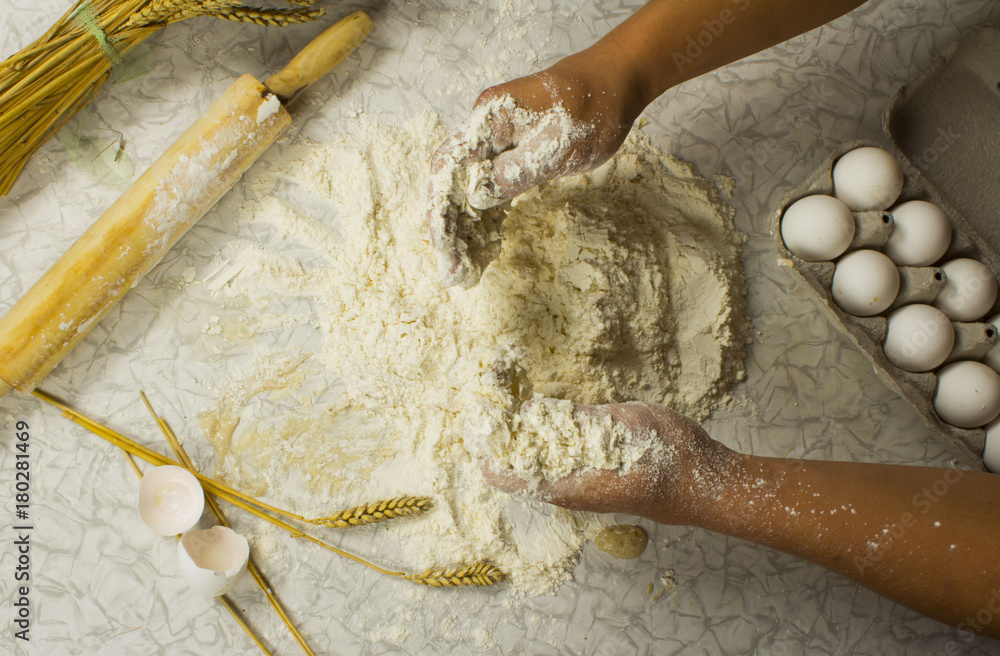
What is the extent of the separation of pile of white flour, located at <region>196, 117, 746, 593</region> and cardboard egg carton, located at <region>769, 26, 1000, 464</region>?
18 centimetres

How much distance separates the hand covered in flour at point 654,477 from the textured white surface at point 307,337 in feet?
0.89

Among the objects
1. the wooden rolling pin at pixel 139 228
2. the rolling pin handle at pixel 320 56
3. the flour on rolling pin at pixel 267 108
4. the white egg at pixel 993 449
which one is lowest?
the white egg at pixel 993 449

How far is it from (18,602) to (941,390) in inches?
61.4

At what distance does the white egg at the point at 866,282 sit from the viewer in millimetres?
929

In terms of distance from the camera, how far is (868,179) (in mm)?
956

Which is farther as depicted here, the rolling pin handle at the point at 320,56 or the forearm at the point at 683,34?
the rolling pin handle at the point at 320,56

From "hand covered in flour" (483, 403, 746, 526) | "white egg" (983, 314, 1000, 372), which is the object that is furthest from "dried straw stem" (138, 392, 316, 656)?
"white egg" (983, 314, 1000, 372)

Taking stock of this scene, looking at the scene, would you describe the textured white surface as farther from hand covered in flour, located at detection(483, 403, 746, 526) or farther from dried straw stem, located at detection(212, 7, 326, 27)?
hand covered in flour, located at detection(483, 403, 746, 526)

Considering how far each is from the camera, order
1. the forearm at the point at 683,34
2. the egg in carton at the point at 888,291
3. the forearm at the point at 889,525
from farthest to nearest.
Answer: the egg in carton at the point at 888,291 → the forearm at the point at 683,34 → the forearm at the point at 889,525

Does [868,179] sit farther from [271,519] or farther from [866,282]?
[271,519]

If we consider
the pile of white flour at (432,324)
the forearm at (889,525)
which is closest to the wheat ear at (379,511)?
the pile of white flour at (432,324)

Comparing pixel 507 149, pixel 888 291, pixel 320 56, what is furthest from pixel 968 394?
pixel 320 56

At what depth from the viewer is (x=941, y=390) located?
0.99 metres

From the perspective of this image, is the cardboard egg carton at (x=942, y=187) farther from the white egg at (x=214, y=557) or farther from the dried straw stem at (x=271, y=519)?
the white egg at (x=214, y=557)
